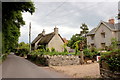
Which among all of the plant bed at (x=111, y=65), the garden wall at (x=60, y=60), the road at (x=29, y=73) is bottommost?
the road at (x=29, y=73)

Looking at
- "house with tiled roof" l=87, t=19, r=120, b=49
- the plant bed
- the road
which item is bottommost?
the road

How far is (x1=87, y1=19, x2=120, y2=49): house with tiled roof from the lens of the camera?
34691mm

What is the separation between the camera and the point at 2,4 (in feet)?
47.8

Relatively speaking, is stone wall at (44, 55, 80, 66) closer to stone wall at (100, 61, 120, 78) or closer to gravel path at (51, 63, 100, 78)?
gravel path at (51, 63, 100, 78)

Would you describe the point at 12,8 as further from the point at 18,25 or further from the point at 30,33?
the point at 30,33

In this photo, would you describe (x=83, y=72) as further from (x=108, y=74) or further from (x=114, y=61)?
(x=114, y=61)

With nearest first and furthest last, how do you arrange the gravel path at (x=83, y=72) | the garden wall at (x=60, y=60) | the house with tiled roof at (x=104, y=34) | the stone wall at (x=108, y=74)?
1. the stone wall at (x=108, y=74)
2. the gravel path at (x=83, y=72)
3. the garden wall at (x=60, y=60)
4. the house with tiled roof at (x=104, y=34)

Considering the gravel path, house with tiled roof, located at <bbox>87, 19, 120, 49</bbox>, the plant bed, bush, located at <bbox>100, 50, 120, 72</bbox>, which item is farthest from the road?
house with tiled roof, located at <bbox>87, 19, 120, 49</bbox>

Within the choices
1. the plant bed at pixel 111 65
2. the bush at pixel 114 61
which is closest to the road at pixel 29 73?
the plant bed at pixel 111 65

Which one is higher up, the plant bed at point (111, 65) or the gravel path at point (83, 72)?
the plant bed at point (111, 65)

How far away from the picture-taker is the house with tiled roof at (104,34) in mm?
34691

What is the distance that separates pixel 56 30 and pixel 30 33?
8.79 meters

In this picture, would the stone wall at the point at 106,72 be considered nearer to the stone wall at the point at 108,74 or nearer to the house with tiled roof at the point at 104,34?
the stone wall at the point at 108,74

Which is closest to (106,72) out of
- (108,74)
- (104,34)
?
(108,74)
